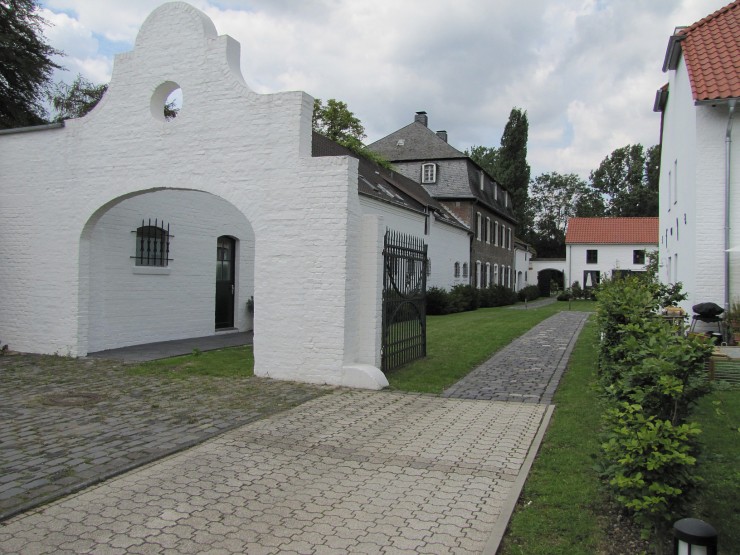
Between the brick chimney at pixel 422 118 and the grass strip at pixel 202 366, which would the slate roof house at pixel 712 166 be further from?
the brick chimney at pixel 422 118

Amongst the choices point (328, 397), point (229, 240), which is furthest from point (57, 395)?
point (229, 240)

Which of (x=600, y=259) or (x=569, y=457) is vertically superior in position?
(x=600, y=259)

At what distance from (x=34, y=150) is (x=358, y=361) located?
7.33 metres

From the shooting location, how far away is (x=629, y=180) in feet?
245

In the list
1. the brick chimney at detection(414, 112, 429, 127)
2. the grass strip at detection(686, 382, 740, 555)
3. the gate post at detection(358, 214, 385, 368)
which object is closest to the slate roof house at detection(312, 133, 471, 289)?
the brick chimney at detection(414, 112, 429, 127)

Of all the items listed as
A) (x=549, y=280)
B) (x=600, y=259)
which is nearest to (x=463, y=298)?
(x=600, y=259)

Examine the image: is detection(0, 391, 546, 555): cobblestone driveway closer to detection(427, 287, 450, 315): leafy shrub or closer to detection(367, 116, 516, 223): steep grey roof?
detection(427, 287, 450, 315): leafy shrub

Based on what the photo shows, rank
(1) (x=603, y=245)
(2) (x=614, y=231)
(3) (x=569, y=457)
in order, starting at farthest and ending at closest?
1. (2) (x=614, y=231)
2. (1) (x=603, y=245)
3. (3) (x=569, y=457)

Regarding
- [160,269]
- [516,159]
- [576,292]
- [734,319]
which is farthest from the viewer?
[516,159]

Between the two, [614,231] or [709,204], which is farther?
[614,231]

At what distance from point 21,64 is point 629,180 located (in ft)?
230

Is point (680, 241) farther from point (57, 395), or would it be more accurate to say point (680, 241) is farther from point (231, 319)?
point (57, 395)

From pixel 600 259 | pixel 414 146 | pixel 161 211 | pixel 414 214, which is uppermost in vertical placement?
pixel 414 146

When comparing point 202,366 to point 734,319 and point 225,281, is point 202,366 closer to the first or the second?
point 225,281
